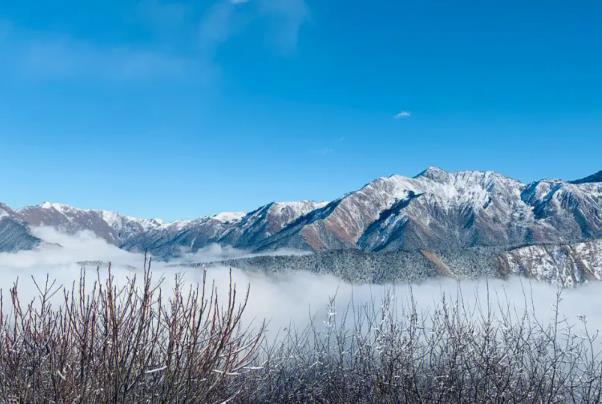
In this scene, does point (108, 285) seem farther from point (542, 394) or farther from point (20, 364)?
point (542, 394)

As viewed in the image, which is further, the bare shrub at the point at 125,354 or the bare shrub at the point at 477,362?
the bare shrub at the point at 477,362

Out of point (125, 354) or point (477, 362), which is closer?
point (125, 354)

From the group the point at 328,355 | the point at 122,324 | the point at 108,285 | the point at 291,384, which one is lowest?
the point at 291,384

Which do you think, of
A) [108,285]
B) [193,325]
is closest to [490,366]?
[193,325]

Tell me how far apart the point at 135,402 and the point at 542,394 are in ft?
26.5

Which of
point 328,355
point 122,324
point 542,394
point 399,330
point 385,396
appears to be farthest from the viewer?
point 328,355

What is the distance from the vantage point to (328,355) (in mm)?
16766

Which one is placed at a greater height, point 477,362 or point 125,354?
point 125,354

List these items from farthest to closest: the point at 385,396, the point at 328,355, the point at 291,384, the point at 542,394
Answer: the point at 291,384 < the point at 328,355 < the point at 385,396 < the point at 542,394

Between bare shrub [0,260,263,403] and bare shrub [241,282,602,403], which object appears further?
bare shrub [241,282,602,403]

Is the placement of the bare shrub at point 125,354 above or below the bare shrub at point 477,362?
above

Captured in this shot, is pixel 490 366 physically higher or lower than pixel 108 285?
lower

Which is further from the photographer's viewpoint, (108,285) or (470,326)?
(470,326)

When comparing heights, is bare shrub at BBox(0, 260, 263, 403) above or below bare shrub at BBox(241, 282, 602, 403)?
above
